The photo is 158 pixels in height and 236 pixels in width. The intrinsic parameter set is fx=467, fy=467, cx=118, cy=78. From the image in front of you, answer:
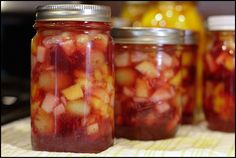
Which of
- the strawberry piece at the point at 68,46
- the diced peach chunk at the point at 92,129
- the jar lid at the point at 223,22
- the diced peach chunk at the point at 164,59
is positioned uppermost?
the jar lid at the point at 223,22

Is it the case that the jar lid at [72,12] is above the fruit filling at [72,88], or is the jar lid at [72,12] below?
above

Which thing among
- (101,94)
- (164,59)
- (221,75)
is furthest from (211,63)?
(101,94)

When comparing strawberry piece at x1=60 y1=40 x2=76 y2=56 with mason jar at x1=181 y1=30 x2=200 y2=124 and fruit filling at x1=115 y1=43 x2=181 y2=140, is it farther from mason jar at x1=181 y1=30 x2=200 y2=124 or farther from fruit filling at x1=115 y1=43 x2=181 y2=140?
mason jar at x1=181 y1=30 x2=200 y2=124

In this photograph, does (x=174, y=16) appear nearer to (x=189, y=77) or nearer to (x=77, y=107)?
(x=189, y=77)

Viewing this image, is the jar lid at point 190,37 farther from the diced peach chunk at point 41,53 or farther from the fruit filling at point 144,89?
the diced peach chunk at point 41,53

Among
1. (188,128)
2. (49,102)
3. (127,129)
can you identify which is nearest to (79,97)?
(49,102)

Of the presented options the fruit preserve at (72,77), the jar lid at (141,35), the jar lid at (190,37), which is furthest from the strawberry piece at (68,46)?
the jar lid at (190,37)
